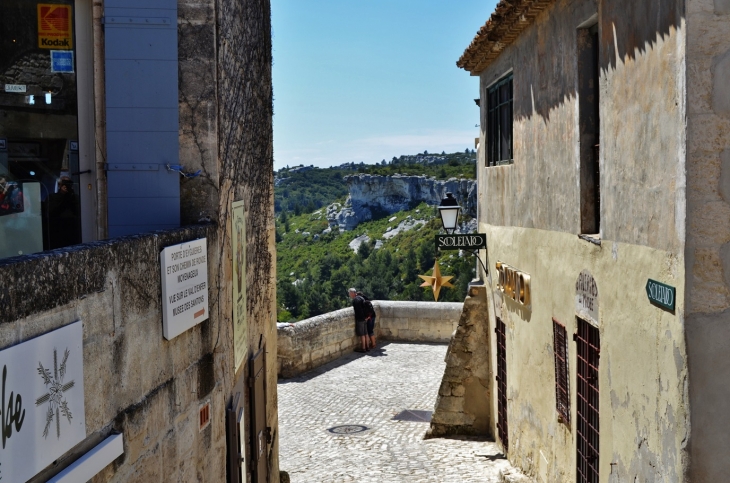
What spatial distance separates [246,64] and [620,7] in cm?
341

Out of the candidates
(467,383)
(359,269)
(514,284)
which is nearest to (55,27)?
(514,284)

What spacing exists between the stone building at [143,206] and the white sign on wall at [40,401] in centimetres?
8

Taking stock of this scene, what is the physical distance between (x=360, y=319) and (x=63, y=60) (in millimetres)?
13549

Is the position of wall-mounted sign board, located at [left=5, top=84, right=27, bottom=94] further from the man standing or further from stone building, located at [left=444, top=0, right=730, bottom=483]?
the man standing

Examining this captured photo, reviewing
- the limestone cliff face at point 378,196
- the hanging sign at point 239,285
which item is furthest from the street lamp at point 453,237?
the limestone cliff face at point 378,196

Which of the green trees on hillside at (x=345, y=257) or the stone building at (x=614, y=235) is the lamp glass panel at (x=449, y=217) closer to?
the stone building at (x=614, y=235)

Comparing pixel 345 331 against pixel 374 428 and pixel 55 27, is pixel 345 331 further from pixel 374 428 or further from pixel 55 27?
pixel 55 27

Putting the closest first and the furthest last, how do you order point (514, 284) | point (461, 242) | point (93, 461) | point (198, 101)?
point (93, 461), point (198, 101), point (514, 284), point (461, 242)

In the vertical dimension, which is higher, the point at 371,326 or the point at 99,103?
the point at 99,103

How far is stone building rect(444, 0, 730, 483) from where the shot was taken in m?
5.20

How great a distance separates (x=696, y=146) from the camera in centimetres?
519

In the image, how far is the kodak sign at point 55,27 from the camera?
6.24 metres

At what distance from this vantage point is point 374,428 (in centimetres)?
1391

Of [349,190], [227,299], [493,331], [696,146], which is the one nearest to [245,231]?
[227,299]
